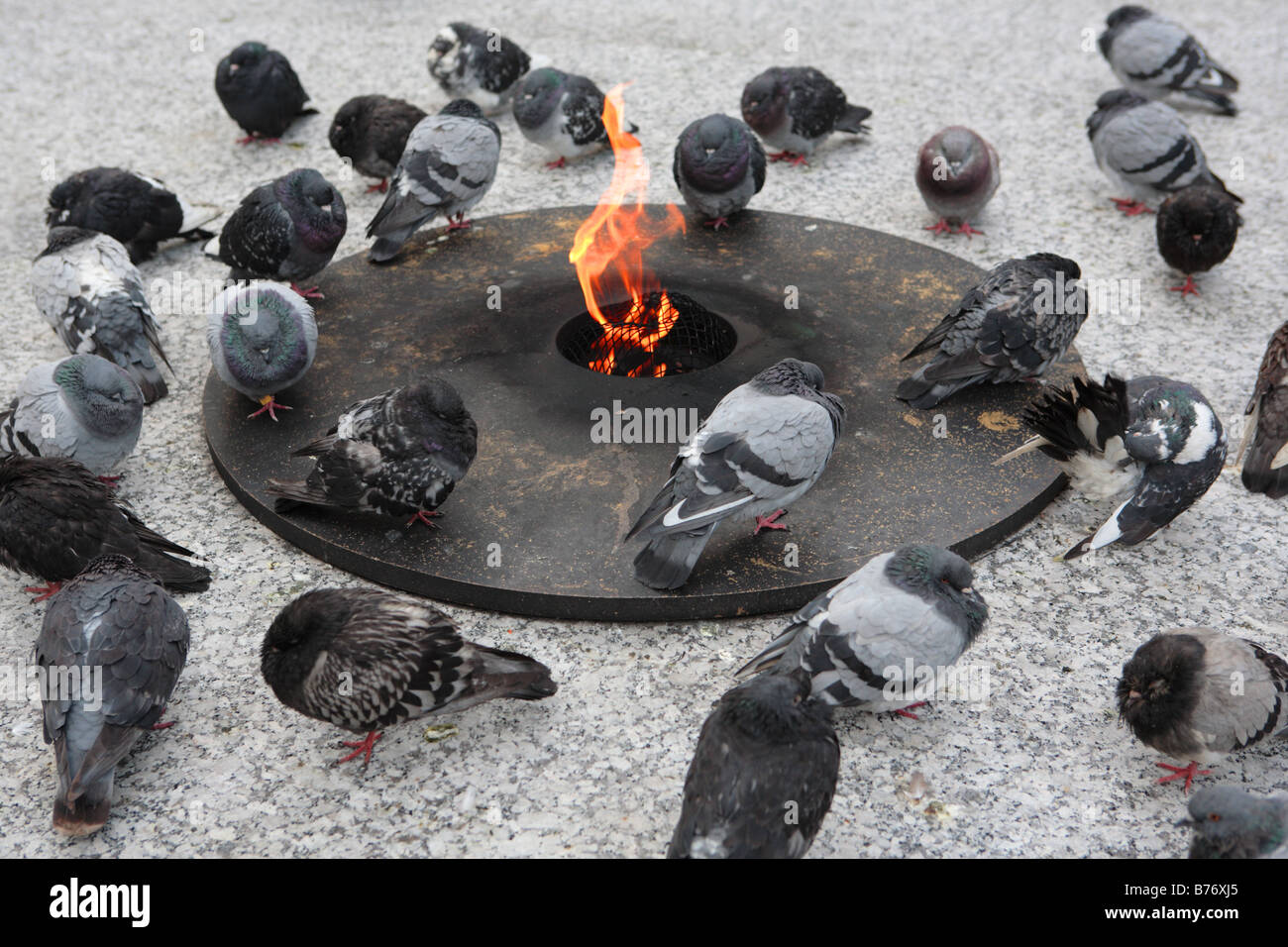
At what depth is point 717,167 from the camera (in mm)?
6566

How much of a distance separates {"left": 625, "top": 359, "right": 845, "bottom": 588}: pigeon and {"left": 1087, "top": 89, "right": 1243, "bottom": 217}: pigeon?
397 cm

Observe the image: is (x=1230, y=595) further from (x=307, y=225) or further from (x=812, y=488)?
(x=307, y=225)

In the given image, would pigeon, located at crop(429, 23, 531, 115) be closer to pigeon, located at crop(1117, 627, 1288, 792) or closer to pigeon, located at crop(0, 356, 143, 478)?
pigeon, located at crop(0, 356, 143, 478)

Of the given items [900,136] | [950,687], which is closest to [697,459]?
[950,687]

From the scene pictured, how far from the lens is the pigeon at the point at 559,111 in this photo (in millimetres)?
7969

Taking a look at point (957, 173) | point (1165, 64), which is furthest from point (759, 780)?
point (1165, 64)

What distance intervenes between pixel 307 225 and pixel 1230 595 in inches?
182

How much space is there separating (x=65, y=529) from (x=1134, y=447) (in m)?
4.01

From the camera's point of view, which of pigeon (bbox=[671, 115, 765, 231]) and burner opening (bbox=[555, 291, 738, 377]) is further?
pigeon (bbox=[671, 115, 765, 231])

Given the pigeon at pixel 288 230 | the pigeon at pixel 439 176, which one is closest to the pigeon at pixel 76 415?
the pigeon at pixel 288 230

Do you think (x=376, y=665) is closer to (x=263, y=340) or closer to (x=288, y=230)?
(x=263, y=340)

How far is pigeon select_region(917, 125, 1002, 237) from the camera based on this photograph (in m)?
6.99

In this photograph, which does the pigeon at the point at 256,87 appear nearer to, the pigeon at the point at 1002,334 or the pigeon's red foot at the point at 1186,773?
the pigeon at the point at 1002,334

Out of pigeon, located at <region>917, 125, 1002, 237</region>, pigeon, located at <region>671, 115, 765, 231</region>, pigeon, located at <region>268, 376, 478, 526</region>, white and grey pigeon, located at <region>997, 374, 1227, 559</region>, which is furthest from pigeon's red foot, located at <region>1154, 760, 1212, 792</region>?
pigeon, located at <region>917, 125, 1002, 237</region>
